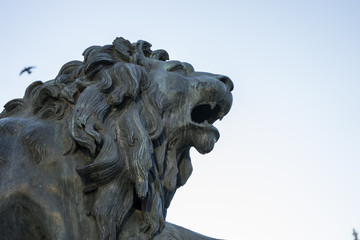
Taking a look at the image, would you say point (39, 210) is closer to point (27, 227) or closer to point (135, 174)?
point (27, 227)

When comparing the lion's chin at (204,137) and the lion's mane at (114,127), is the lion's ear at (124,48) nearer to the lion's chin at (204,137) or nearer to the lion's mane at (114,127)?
the lion's mane at (114,127)

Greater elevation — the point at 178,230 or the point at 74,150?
the point at 74,150

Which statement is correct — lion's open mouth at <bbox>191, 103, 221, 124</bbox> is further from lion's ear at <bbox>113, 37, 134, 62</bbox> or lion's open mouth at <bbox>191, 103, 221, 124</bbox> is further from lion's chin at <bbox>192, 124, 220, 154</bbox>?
lion's ear at <bbox>113, 37, 134, 62</bbox>

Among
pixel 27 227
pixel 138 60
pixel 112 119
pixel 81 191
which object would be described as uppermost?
pixel 138 60

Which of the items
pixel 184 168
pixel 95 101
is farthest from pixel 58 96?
pixel 184 168

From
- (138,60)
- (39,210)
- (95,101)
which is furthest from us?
(138,60)

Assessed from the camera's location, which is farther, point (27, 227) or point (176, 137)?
point (176, 137)

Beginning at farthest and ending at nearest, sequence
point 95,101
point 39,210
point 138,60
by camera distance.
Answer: point 138,60
point 95,101
point 39,210

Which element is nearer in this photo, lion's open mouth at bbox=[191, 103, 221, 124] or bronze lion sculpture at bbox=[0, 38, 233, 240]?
bronze lion sculpture at bbox=[0, 38, 233, 240]

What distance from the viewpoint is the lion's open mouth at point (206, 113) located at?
4980 mm

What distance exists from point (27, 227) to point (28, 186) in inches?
10.4

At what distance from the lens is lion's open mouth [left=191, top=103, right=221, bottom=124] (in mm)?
4980

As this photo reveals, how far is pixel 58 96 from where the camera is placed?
4.75m

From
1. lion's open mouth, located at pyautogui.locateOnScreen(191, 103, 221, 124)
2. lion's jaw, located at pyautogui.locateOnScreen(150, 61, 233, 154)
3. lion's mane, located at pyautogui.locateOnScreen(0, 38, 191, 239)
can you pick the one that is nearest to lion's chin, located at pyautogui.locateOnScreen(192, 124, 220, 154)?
lion's jaw, located at pyautogui.locateOnScreen(150, 61, 233, 154)
